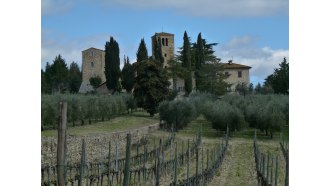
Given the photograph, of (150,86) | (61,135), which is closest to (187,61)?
(150,86)

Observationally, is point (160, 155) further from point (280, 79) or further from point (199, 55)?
point (199, 55)

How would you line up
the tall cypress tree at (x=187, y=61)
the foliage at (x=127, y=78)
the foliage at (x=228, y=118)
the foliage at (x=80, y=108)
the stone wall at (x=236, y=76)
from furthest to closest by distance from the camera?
the stone wall at (x=236, y=76), the tall cypress tree at (x=187, y=61), the foliage at (x=127, y=78), the foliage at (x=228, y=118), the foliage at (x=80, y=108)

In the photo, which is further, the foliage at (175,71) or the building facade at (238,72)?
the building facade at (238,72)

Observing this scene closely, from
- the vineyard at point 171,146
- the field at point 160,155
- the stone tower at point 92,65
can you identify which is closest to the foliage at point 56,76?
the stone tower at point 92,65

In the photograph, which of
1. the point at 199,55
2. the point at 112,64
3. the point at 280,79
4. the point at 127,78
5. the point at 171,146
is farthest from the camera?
the point at 199,55

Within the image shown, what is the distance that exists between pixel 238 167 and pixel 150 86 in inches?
657

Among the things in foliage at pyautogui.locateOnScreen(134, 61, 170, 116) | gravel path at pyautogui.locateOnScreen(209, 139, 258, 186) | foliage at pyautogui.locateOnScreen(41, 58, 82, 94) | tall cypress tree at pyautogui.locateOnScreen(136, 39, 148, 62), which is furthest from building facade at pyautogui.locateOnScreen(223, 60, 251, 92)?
gravel path at pyautogui.locateOnScreen(209, 139, 258, 186)

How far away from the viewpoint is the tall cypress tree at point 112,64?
40781 mm

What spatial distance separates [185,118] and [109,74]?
55.3 ft

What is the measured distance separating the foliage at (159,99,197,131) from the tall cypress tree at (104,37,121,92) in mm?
15897

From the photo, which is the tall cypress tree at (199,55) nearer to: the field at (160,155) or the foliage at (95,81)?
the foliage at (95,81)

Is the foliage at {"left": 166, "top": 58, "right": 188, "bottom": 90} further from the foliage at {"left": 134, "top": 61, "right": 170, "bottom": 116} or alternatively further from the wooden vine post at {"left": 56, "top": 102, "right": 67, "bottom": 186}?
the wooden vine post at {"left": 56, "top": 102, "right": 67, "bottom": 186}

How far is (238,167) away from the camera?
14.0m
